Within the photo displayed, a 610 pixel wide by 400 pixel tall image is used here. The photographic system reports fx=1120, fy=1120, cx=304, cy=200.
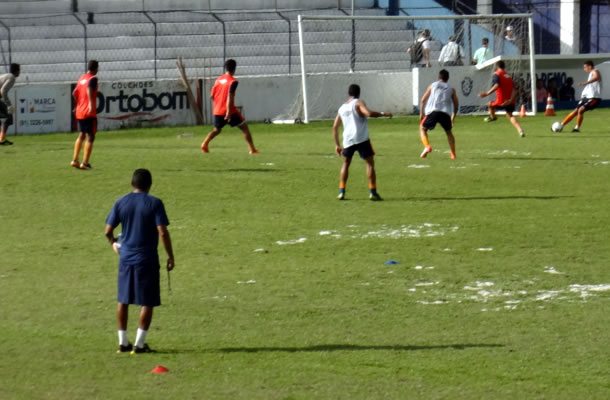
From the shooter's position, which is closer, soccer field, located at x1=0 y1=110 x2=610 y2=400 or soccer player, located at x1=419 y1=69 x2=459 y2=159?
soccer field, located at x1=0 y1=110 x2=610 y2=400

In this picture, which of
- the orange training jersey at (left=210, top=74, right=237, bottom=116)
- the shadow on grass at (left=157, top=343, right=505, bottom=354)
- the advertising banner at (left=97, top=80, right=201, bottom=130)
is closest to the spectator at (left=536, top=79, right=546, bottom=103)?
the advertising banner at (left=97, top=80, right=201, bottom=130)

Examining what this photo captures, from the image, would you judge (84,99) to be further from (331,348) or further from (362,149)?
(331,348)

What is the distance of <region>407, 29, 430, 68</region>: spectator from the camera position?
124 ft

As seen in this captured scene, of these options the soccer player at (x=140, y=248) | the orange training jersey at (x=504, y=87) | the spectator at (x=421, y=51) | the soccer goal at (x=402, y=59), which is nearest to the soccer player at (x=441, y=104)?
the orange training jersey at (x=504, y=87)

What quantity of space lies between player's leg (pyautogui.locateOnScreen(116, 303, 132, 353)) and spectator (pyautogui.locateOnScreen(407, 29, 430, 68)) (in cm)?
2984

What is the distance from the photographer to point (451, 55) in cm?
3725

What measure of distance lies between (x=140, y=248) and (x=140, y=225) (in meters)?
0.18

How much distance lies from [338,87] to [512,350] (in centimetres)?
2642

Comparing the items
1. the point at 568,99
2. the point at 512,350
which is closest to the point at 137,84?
the point at 568,99

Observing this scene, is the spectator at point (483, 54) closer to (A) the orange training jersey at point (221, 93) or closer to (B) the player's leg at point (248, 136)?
(B) the player's leg at point (248, 136)

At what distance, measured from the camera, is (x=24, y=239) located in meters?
14.3

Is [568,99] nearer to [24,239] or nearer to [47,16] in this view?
[47,16]

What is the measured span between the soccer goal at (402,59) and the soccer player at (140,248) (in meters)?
24.6

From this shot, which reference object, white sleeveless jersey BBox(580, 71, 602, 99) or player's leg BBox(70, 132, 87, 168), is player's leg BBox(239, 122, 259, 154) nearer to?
player's leg BBox(70, 132, 87, 168)
